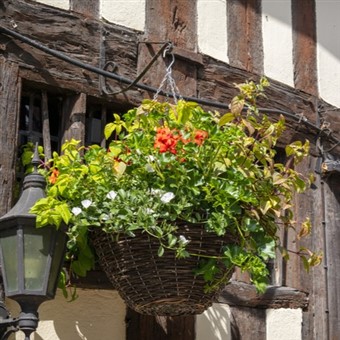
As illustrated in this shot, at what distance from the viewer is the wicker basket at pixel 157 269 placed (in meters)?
4.44

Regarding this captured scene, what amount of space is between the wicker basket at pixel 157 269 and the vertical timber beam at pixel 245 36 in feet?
6.48

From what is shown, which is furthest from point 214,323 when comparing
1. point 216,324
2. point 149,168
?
point 149,168

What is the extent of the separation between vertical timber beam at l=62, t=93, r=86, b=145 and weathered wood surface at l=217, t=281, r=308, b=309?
119 cm

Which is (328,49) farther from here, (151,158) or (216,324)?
(151,158)

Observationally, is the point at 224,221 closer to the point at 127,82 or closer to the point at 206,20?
the point at 127,82

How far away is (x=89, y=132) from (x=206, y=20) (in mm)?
1141

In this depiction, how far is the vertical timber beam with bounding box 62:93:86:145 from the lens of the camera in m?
5.29

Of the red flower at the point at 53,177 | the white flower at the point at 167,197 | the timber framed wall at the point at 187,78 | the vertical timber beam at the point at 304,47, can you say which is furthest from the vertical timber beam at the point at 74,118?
the vertical timber beam at the point at 304,47

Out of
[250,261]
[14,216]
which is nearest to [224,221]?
[250,261]

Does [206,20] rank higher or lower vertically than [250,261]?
higher

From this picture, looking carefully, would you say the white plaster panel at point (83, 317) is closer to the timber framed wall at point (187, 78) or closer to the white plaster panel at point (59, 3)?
the timber framed wall at point (187, 78)

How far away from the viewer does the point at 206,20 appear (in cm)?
614

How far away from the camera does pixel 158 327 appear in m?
5.30

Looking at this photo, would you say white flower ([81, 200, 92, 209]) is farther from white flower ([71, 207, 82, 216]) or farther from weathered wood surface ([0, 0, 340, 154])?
weathered wood surface ([0, 0, 340, 154])
